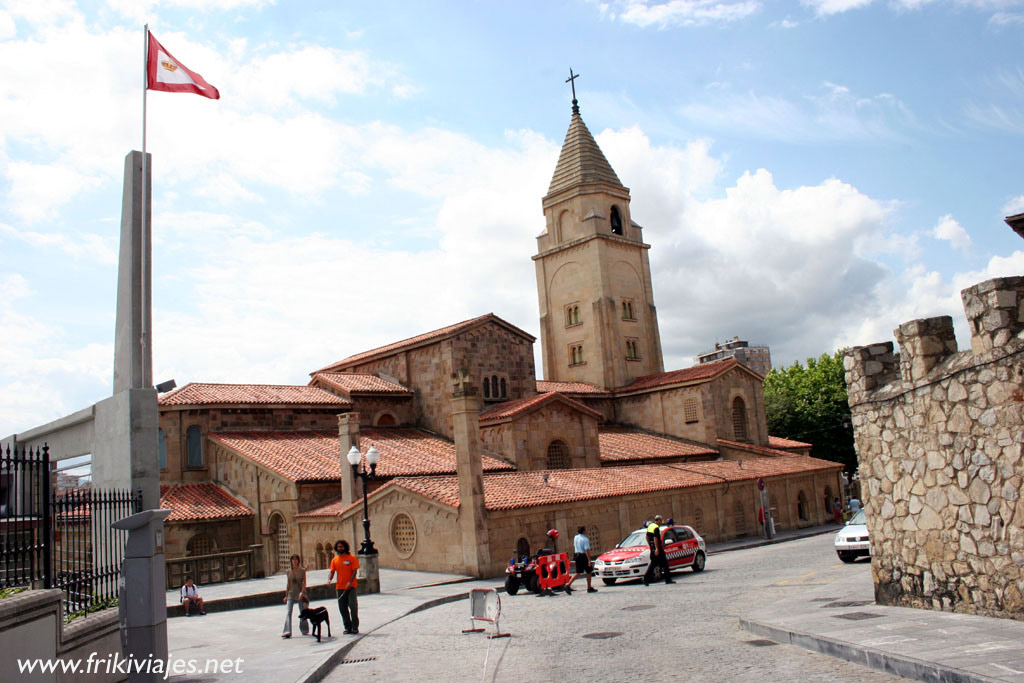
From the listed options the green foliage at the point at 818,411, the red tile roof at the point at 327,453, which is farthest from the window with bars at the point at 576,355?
the green foliage at the point at 818,411

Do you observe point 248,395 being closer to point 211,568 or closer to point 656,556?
point 211,568

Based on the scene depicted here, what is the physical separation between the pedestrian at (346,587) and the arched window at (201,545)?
15403 mm

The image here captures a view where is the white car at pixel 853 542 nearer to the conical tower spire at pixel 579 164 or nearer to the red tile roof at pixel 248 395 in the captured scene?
the red tile roof at pixel 248 395

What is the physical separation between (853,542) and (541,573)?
7.74 metres

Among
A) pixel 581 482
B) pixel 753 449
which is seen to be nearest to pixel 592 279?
pixel 753 449

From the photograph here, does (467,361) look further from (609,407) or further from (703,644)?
(703,644)

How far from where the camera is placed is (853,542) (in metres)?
19.6

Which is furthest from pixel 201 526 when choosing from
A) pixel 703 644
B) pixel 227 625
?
pixel 703 644

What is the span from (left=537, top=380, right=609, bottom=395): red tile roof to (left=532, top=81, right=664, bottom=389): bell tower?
1.82ft

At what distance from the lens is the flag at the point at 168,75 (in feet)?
40.2

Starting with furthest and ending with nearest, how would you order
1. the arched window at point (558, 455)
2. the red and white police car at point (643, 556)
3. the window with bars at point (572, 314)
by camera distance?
the window with bars at point (572, 314) < the arched window at point (558, 455) < the red and white police car at point (643, 556)

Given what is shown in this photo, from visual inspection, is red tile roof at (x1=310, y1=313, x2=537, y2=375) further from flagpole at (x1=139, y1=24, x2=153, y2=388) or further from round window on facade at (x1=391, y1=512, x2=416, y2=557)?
flagpole at (x1=139, y1=24, x2=153, y2=388)

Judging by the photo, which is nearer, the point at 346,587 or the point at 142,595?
the point at 142,595

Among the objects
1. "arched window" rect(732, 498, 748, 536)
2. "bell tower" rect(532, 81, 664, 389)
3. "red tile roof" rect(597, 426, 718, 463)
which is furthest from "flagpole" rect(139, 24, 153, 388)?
"bell tower" rect(532, 81, 664, 389)
